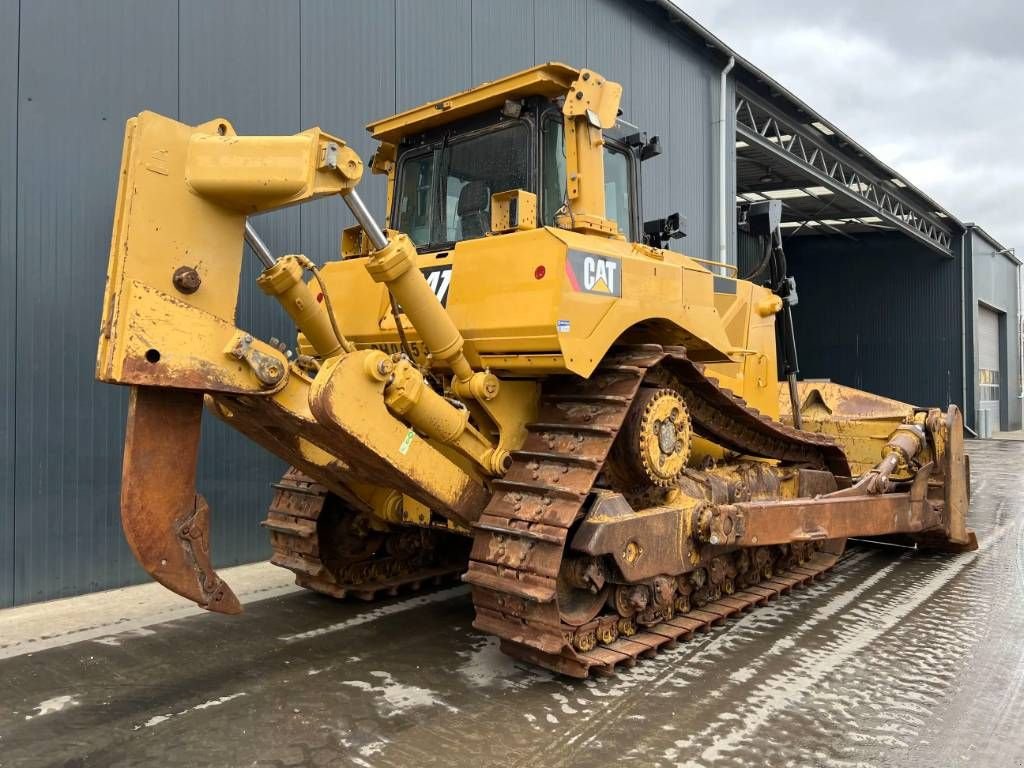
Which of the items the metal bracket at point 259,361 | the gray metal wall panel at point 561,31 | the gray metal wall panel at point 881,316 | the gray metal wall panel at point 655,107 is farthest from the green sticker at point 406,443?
the gray metal wall panel at point 881,316

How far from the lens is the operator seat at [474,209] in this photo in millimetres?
5176

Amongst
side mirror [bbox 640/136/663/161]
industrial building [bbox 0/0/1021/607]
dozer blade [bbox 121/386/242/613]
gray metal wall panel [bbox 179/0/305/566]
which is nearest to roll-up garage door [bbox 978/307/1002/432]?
industrial building [bbox 0/0/1021/607]

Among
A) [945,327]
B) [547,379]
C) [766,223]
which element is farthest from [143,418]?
[945,327]

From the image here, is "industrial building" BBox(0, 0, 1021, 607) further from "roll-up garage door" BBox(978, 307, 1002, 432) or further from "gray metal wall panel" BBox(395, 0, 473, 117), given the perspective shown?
"roll-up garage door" BBox(978, 307, 1002, 432)

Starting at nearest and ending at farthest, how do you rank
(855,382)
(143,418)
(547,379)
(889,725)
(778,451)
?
1. (143,418)
2. (889,725)
3. (547,379)
4. (778,451)
5. (855,382)

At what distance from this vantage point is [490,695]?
14.0 ft

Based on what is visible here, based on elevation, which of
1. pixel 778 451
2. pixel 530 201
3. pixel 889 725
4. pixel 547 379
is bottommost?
pixel 889 725

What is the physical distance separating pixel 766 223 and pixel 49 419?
546 centimetres

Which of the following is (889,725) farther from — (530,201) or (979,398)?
(979,398)

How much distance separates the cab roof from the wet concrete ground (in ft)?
10.8

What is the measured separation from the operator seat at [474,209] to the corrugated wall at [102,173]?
2827mm

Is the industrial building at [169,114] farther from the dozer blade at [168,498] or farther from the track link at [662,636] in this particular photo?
the track link at [662,636]

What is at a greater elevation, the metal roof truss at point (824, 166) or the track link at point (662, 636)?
the metal roof truss at point (824, 166)

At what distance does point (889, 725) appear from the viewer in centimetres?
391
